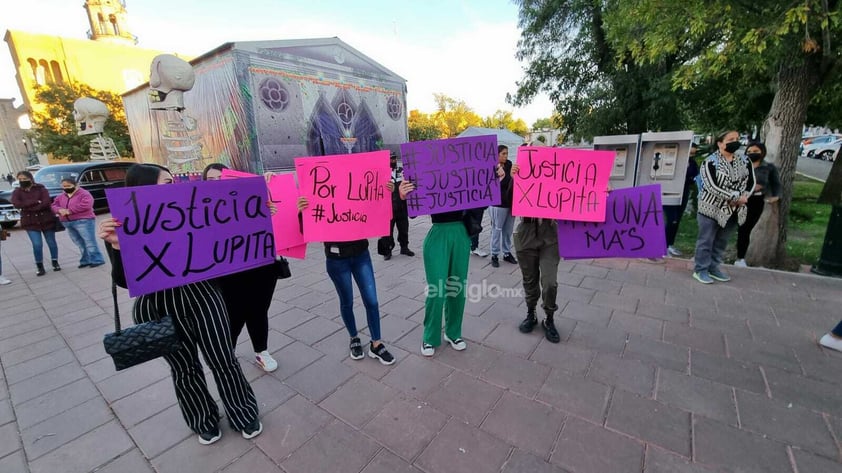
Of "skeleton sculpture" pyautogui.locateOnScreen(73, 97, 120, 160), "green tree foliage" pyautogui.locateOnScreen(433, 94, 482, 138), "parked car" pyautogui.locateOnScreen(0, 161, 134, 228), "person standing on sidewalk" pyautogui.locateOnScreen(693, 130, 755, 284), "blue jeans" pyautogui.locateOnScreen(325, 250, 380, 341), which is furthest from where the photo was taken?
"green tree foliage" pyautogui.locateOnScreen(433, 94, 482, 138)

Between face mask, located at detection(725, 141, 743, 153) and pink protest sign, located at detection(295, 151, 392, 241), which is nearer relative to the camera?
pink protest sign, located at detection(295, 151, 392, 241)

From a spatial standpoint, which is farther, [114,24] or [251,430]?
[114,24]

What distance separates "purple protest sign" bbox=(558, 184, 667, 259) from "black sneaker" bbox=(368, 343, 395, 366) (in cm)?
176

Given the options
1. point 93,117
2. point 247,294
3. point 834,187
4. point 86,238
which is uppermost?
point 93,117

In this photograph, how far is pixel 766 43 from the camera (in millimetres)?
3963

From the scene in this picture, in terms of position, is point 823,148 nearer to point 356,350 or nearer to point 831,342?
point 831,342

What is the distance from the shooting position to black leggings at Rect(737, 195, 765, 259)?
475cm

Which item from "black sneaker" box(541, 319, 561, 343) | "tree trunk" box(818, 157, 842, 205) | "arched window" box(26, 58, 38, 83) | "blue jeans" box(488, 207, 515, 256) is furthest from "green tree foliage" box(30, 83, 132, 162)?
"tree trunk" box(818, 157, 842, 205)

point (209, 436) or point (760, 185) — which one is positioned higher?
point (760, 185)

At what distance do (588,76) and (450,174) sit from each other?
11.0m

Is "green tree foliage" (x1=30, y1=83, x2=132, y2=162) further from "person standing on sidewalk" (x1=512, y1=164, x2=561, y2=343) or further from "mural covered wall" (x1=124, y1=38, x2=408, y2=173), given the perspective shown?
"person standing on sidewalk" (x1=512, y1=164, x2=561, y2=343)

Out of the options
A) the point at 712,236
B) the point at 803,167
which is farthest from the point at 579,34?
the point at 803,167

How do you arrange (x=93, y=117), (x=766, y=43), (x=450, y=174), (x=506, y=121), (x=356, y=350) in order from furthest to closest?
(x=506, y=121), (x=93, y=117), (x=766, y=43), (x=356, y=350), (x=450, y=174)

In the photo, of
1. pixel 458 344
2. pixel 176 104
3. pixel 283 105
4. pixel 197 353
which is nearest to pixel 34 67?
pixel 176 104
